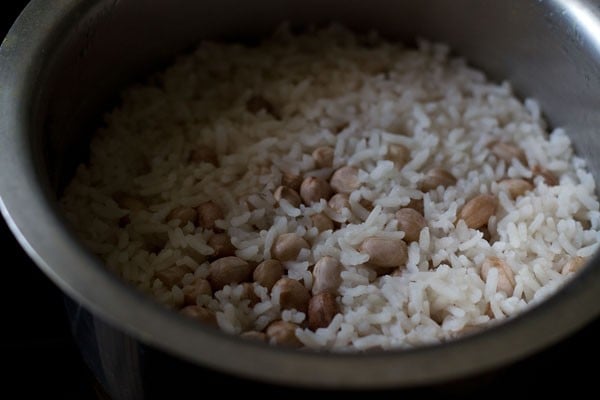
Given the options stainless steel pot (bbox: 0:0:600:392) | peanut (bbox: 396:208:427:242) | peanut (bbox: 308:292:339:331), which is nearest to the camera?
stainless steel pot (bbox: 0:0:600:392)

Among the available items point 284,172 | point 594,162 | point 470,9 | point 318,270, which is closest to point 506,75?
point 470,9

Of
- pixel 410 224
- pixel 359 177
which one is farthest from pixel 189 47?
pixel 410 224

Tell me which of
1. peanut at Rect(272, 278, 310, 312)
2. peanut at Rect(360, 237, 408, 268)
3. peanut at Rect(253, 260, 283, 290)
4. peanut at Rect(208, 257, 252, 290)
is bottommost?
peanut at Rect(208, 257, 252, 290)

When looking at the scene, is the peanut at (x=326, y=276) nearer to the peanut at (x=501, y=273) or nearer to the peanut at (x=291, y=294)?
the peanut at (x=291, y=294)

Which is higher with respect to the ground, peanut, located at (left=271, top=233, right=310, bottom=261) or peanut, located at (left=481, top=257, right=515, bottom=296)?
peanut, located at (left=481, top=257, right=515, bottom=296)

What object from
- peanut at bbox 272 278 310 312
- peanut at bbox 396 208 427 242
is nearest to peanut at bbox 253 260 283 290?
peanut at bbox 272 278 310 312

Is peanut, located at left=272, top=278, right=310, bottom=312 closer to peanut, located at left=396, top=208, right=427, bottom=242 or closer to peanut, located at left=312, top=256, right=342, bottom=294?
peanut, located at left=312, top=256, right=342, bottom=294

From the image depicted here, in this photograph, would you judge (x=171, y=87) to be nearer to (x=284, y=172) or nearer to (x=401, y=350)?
(x=284, y=172)
